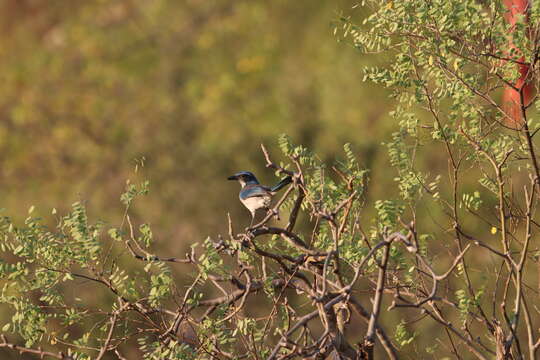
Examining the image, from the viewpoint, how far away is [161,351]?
3.92 metres

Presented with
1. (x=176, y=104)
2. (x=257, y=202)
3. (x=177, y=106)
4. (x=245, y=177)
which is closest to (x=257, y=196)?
(x=257, y=202)

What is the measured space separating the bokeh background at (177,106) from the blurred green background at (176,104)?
0.10 ft

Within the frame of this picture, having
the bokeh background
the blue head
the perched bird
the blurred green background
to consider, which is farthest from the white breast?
the blurred green background

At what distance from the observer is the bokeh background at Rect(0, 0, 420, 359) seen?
11.9 m

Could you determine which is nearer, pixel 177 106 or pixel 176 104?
pixel 177 106

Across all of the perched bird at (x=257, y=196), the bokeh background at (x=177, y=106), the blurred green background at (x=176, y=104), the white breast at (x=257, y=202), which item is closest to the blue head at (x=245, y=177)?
the perched bird at (x=257, y=196)

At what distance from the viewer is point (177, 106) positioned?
14570 millimetres

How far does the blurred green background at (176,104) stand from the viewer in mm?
12133

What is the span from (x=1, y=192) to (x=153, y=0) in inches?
256

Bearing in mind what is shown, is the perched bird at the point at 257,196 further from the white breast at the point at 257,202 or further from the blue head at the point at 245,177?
the blue head at the point at 245,177

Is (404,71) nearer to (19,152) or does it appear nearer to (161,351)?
(161,351)

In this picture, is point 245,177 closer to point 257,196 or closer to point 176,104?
point 257,196

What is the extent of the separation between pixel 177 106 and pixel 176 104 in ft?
0.45

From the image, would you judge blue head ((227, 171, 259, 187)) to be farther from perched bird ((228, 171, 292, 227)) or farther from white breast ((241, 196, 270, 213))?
white breast ((241, 196, 270, 213))
